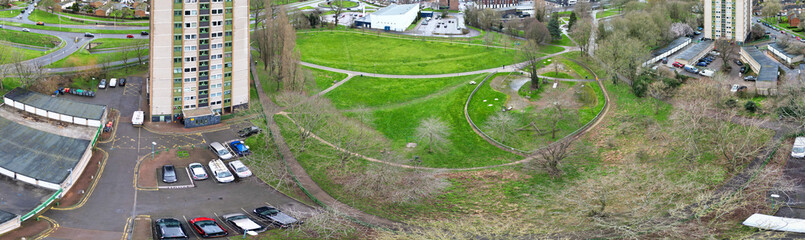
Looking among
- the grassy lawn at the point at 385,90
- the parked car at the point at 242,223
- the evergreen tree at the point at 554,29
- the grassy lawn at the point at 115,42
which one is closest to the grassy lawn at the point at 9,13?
the grassy lawn at the point at 115,42

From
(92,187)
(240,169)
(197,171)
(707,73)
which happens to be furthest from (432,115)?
(707,73)

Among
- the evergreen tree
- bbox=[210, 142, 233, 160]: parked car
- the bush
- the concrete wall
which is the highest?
the evergreen tree

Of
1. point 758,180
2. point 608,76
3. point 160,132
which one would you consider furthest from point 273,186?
point 608,76

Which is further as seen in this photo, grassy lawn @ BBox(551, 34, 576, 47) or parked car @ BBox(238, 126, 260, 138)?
A: grassy lawn @ BBox(551, 34, 576, 47)

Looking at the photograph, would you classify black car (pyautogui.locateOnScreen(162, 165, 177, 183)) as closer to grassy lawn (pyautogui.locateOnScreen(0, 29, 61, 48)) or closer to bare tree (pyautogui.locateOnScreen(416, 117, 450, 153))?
bare tree (pyautogui.locateOnScreen(416, 117, 450, 153))

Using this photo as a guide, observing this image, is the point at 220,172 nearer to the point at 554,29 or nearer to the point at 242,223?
the point at 242,223

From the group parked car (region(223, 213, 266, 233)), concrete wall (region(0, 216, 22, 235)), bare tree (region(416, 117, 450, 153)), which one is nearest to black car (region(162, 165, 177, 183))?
parked car (region(223, 213, 266, 233))

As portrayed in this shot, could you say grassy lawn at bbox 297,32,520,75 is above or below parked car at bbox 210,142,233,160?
above
